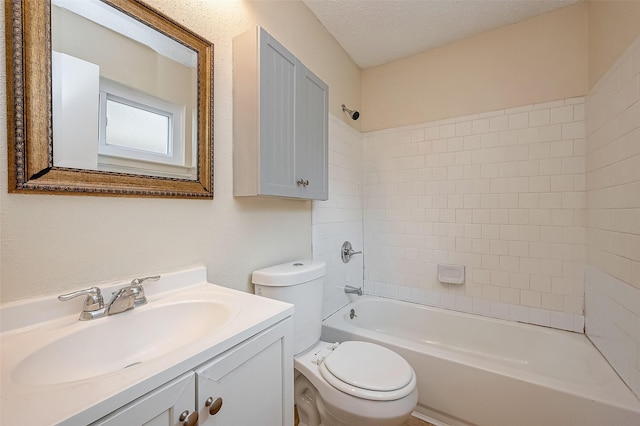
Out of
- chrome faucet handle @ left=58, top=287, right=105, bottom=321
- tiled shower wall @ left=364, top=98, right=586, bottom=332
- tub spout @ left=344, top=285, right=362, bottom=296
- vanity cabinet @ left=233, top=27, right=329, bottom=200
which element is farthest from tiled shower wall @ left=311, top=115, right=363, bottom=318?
chrome faucet handle @ left=58, top=287, right=105, bottom=321

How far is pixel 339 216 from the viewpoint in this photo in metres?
2.16

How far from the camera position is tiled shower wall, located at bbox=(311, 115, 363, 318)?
195 centimetres

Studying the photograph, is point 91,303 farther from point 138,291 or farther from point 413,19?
point 413,19

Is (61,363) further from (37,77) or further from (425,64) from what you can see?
(425,64)

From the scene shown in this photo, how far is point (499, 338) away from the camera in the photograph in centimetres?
190

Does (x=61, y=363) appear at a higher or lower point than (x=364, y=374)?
higher

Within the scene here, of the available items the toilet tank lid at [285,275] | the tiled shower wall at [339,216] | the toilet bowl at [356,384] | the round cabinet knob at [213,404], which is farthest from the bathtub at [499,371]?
the round cabinet knob at [213,404]

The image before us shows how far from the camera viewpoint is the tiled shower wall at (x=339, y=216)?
195 cm

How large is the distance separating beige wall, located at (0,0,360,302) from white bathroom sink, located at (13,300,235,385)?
0.50 ft

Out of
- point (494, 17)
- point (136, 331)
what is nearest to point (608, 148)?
point (494, 17)

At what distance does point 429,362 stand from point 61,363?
1.54 m

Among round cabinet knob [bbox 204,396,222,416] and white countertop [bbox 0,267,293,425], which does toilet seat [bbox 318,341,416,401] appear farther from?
round cabinet knob [bbox 204,396,222,416]

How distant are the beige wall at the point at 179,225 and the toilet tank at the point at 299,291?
0.10 metres

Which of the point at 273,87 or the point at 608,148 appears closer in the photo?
the point at 273,87
